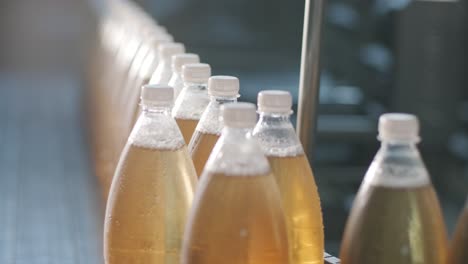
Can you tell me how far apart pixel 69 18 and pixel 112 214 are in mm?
5432

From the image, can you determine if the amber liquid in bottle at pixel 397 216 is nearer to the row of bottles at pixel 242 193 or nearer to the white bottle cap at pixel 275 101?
the row of bottles at pixel 242 193

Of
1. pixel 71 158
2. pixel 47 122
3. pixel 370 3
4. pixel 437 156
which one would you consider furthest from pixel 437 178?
pixel 71 158

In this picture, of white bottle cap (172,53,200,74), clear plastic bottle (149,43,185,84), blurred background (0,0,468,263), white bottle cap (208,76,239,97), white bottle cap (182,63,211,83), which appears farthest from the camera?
blurred background (0,0,468,263)

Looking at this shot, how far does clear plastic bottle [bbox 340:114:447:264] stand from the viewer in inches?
33.0

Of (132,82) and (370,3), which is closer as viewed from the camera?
(132,82)

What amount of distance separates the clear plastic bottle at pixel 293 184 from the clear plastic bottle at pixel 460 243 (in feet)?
0.62

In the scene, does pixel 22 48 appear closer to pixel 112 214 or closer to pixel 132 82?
pixel 132 82

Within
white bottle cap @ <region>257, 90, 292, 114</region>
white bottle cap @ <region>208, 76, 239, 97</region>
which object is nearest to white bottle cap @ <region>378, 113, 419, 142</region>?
white bottle cap @ <region>257, 90, 292, 114</region>

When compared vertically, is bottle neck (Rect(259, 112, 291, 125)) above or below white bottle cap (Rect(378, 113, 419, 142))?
below

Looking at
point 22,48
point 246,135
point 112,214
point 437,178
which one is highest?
point 246,135

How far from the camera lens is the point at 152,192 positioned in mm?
981

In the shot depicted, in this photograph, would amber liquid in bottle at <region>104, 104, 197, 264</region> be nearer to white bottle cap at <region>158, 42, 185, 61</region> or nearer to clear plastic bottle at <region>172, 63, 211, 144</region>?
clear plastic bottle at <region>172, 63, 211, 144</region>

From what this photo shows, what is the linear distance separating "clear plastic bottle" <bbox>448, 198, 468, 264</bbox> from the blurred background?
0.80m

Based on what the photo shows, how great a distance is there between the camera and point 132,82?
5.71ft
